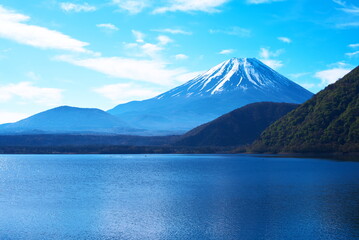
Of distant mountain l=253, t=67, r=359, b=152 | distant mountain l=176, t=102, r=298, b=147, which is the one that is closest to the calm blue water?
distant mountain l=253, t=67, r=359, b=152

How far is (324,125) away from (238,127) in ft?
175

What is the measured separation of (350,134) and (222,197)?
66.8m

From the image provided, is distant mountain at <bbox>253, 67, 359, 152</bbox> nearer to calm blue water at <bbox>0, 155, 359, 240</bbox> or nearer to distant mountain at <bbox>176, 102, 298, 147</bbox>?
distant mountain at <bbox>176, 102, 298, 147</bbox>

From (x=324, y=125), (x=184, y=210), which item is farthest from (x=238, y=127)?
(x=184, y=210)

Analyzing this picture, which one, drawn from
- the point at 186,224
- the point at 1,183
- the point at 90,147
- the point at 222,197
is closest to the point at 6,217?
the point at 186,224

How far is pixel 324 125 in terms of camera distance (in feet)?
343

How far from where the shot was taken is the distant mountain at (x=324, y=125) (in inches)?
3821

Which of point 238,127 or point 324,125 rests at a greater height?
point 238,127

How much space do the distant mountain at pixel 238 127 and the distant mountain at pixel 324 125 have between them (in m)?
22.9

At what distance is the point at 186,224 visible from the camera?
26438 millimetres

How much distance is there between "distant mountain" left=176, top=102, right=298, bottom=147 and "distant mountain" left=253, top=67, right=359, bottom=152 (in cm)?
2291

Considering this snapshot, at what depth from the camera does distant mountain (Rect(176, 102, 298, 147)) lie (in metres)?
152

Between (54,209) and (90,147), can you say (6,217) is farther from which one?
(90,147)

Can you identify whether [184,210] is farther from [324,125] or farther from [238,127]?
[238,127]
